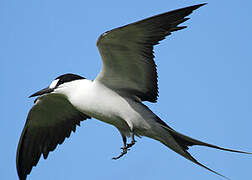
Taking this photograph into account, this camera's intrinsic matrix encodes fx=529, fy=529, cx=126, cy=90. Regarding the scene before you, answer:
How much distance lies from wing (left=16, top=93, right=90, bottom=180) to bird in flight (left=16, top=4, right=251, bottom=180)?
0.59 metres

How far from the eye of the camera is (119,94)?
7734 mm

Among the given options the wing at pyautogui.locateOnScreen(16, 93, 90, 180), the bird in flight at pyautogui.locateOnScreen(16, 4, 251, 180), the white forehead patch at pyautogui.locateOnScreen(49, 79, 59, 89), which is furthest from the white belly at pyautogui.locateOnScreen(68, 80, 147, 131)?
the wing at pyautogui.locateOnScreen(16, 93, 90, 180)

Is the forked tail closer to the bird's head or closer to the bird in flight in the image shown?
the bird in flight

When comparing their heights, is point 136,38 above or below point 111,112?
above

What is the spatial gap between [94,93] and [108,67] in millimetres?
453

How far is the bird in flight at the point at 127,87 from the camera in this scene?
670 cm

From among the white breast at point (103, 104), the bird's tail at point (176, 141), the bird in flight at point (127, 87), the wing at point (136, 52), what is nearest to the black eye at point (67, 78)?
the bird in flight at point (127, 87)

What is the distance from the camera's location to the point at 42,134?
9.41 meters

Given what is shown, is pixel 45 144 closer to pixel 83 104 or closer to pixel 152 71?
pixel 83 104

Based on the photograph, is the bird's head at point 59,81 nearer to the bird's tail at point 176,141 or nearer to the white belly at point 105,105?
the white belly at point 105,105

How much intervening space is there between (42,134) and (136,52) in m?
3.06

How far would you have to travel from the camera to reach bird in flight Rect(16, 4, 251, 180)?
6703 millimetres

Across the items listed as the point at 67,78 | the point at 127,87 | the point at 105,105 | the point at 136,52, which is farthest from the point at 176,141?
the point at 67,78

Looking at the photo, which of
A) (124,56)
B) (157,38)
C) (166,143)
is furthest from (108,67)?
(166,143)
